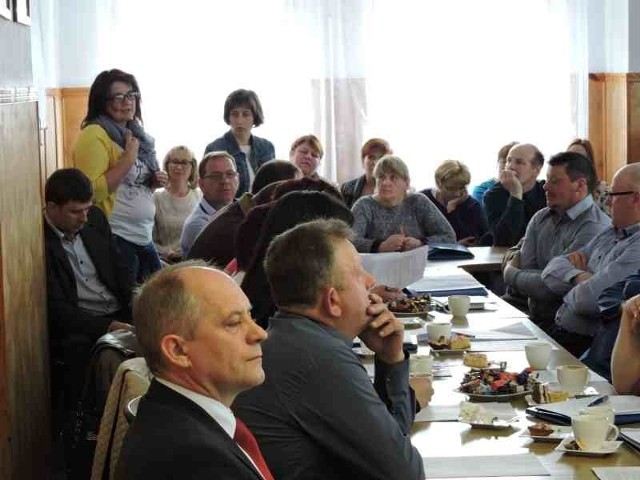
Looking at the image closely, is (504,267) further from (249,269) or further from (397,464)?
(397,464)

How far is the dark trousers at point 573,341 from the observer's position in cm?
498

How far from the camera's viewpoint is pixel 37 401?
397 cm

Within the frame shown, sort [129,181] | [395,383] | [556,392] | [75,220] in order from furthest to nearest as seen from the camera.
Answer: [129,181] < [75,220] < [556,392] < [395,383]

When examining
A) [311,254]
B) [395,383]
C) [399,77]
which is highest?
[399,77]

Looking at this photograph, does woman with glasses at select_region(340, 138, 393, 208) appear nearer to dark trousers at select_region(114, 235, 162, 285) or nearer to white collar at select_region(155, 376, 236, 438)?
dark trousers at select_region(114, 235, 162, 285)

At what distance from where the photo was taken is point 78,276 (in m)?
4.98

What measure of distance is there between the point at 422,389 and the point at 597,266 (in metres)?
2.11

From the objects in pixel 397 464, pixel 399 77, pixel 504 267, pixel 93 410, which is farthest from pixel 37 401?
pixel 399 77

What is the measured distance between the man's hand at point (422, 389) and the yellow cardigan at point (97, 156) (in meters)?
3.08

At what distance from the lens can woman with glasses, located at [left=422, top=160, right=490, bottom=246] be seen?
7.56 meters

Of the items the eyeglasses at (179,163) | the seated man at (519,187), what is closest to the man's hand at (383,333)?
the seated man at (519,187)

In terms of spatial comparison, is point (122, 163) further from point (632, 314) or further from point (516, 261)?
point (632, 314)

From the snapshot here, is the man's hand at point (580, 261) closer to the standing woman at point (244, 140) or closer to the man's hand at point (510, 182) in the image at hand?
the man's hand at point (510, 182)

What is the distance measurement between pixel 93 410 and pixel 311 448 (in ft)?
4.64
